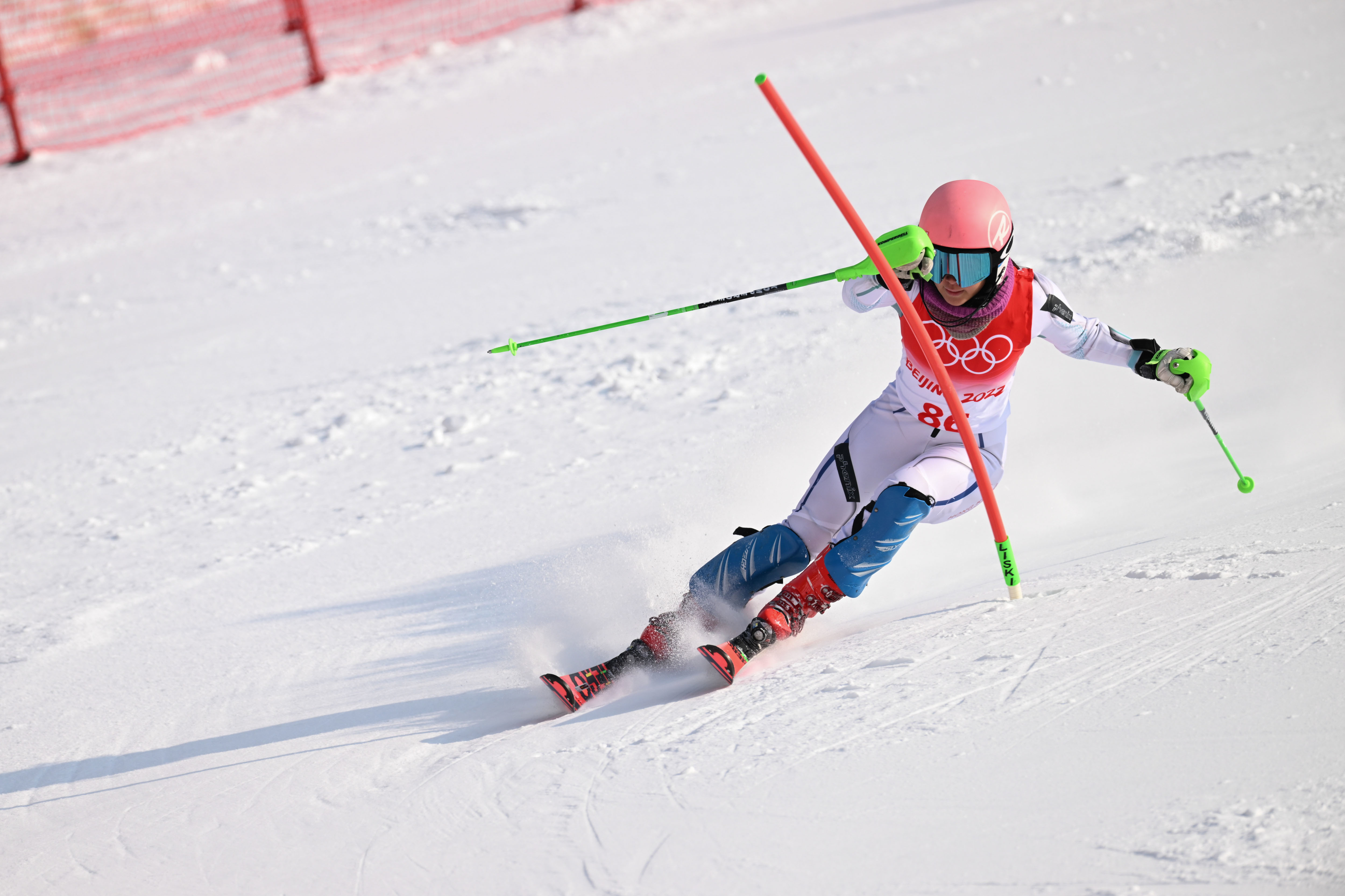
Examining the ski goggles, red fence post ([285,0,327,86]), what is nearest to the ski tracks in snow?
the ski goggles

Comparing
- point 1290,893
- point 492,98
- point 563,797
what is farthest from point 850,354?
point 492,98

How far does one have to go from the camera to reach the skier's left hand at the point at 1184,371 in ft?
10.9

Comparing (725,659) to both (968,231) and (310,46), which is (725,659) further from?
(310,46)

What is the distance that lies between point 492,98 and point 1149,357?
7682 millimetres

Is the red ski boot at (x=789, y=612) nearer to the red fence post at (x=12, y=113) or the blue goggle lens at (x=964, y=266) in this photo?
the blue goggle lens at (x=964, y=266)

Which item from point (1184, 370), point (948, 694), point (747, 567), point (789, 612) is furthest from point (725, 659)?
point (1184, 370)

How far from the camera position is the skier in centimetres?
318

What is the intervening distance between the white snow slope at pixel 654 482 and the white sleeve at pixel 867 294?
0.92 meters

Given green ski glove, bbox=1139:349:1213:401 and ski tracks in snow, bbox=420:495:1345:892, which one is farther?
green ski glove, bbox=1139:349:1213:401

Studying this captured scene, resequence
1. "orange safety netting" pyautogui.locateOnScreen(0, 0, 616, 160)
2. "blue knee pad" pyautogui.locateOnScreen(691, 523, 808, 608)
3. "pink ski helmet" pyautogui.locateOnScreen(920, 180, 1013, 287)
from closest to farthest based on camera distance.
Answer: "pink ski helmet" pyautogui.locateOnScreen(920, 180, 1013, 287) < "blue knee pad" pyautogui.locateOnScreen(691, 523, 808, 608) < "orange safety netting" pyautogui.locateOnScreen(0, 0, 616, 160)

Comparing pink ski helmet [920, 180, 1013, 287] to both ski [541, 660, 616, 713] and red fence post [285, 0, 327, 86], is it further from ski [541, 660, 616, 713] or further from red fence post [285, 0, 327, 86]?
red fence post [285, 0, 327, 86]

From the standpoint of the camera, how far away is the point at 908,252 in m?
3.04

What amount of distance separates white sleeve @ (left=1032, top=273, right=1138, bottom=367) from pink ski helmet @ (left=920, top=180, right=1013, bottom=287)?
0.22 meters

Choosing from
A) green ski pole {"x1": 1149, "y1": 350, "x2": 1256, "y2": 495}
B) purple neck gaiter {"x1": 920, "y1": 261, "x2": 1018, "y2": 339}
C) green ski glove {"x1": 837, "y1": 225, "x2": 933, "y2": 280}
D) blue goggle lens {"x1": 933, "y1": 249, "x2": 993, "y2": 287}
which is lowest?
green ski pole {"x1": 1149, "y1": 350, "x2": 1256, "y2": 495}
